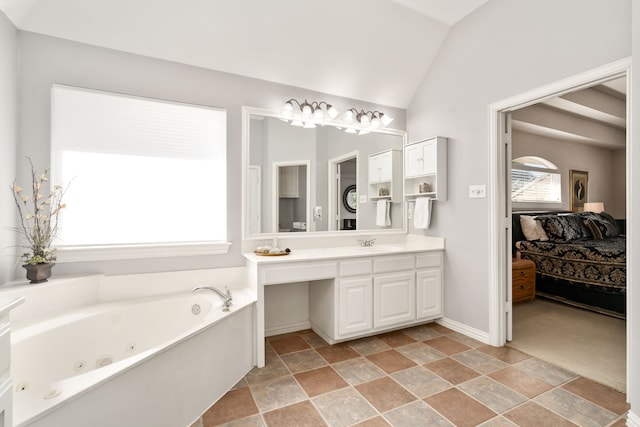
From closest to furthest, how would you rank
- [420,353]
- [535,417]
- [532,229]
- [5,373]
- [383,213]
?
[5,373], [535,417], [420,353], [383,213], [532,229]

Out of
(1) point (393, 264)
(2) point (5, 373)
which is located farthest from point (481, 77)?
(2) point (5, 373)

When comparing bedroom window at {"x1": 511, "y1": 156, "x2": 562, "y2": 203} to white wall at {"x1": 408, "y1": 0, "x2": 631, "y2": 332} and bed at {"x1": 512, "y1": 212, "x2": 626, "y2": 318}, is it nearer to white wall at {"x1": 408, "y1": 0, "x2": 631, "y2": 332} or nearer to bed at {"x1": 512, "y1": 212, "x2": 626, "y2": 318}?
bed at {"x1": 512, "y1": 212, "x2": 626, "y2": 318}

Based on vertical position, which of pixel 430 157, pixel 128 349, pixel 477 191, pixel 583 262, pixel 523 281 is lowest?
pixel 128 349

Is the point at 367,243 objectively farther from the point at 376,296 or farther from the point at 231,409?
the point at 231,409

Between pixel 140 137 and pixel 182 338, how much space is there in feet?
5.51

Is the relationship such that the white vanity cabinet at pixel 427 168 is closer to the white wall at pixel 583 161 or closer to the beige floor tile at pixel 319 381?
the beige floor tile at pixel 319 381

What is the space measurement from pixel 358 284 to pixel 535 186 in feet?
15.0

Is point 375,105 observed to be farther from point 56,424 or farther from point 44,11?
point 56,424

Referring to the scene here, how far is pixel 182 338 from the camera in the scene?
65.9 inches

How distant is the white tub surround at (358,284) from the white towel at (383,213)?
563mm

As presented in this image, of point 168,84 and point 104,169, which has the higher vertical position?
point 168,84

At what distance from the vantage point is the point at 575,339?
2762 mm

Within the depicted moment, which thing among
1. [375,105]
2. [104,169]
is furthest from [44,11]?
[375,105]

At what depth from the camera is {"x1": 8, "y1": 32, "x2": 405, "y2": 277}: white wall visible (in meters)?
2.13
